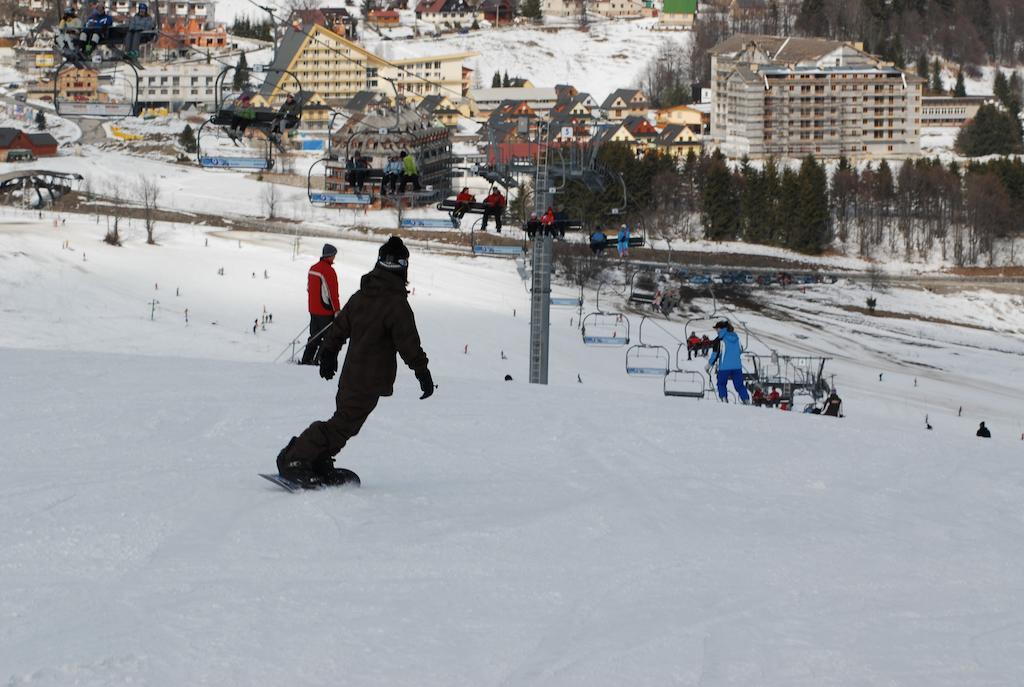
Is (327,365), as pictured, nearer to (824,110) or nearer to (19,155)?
(19,155)

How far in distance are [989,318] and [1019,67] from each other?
63515mm

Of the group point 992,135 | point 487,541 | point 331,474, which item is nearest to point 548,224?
point 331,474

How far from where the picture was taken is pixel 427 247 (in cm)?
5519

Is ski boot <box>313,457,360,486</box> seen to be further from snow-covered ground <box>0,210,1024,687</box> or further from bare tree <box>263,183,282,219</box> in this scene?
bare tree <box>263,183,282,219</box>

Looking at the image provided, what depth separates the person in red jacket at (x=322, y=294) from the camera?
34.4 ft

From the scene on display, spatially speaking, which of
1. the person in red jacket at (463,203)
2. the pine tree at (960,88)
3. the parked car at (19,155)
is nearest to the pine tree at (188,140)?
the parked car at (19,155)

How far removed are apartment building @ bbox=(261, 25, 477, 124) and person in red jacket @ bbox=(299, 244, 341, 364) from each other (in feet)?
99.6

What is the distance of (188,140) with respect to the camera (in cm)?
7369

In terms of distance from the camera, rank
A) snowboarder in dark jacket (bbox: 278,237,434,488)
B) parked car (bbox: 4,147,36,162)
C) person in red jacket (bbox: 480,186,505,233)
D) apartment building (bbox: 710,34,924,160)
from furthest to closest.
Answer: apartment building (bbox: 710,34,924,160), parked car (bbox: 4,147,36,162), person in red jacket (bbox: 480,186,505,233), snowboarder in dark jacket (bbox: 278,237,434,488)

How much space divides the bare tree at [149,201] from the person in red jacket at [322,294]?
123ft

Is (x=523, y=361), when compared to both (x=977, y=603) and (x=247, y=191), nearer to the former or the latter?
(x=977, y=603)

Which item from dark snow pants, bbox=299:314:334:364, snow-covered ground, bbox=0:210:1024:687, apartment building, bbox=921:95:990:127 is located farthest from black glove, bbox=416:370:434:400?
apartment building, bbox=921:95:990:127

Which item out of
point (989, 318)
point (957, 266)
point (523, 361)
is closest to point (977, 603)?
point (523, 361)

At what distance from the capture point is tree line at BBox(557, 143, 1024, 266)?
6262 centimetres
